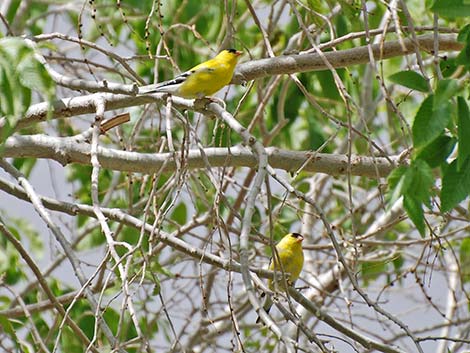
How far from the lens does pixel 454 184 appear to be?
2.19 meters

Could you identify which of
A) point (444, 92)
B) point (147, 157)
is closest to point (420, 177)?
point (444, 92)

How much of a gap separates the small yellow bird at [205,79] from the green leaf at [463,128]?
2.26 metres

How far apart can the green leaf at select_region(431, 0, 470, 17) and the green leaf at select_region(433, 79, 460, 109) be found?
0.17 meters

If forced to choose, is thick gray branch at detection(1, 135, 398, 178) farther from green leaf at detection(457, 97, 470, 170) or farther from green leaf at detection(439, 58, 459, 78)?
green leaf at detection(457, 97, 470, 170)

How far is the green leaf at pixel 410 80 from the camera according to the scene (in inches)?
83.8

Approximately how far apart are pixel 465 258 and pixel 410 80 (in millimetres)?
4704

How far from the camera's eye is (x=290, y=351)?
203cm

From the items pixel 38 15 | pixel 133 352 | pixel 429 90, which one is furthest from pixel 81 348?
pixel 429 90

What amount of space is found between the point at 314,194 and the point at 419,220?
4.03 metres

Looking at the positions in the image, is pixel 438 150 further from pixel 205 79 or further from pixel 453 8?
pixel 205 79

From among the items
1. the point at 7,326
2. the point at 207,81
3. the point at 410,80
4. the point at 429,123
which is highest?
the point at 207,81

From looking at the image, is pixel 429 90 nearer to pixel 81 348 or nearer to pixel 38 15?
pixel 81 348

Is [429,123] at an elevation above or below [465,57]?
below

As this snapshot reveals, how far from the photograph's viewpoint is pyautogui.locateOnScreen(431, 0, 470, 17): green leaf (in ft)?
6.84
